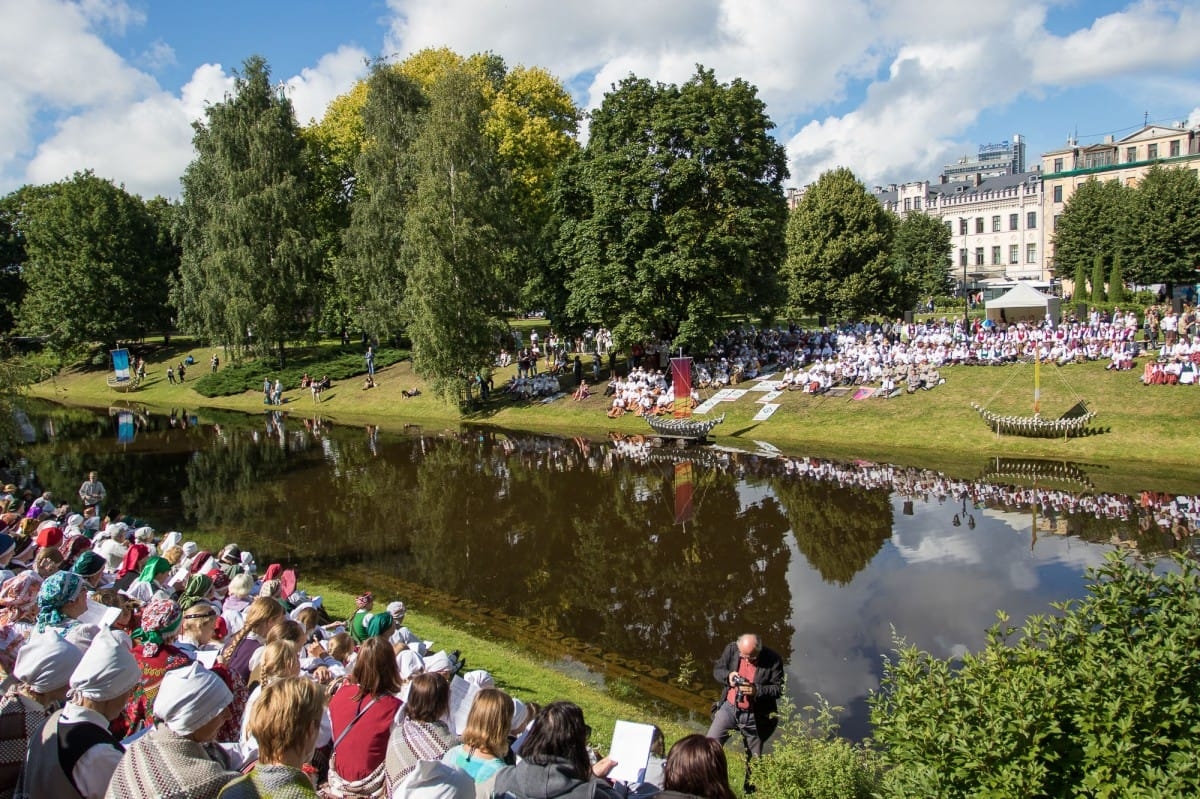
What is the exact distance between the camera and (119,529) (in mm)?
14008

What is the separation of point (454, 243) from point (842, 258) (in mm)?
27179

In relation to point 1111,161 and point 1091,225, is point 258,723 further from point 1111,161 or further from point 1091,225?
point 1111,161

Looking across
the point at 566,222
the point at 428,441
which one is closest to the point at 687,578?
the point at 428,441

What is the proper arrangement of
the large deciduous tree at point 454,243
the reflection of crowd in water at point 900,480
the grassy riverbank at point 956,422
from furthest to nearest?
the large deciduous tree at point 454,243 → the grassy riverbank at point 956,422 → the reflection of crowd in water at point 900,480

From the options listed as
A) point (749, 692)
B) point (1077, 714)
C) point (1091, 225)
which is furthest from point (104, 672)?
point (1091, 225)

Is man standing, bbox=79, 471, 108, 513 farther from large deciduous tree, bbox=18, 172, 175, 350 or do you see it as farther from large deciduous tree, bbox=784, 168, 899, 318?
large deciduous tree, bbox=18, 172, 175, 350

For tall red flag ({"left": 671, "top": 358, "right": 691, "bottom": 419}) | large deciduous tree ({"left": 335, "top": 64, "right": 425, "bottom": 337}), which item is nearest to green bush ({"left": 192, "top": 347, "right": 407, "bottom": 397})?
large deciduous tree ({"left": 335, "top": 64, "right": 425, "bottom": 337})

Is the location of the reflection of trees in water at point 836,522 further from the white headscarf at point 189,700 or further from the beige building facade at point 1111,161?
the beige building facade at point 1111,161

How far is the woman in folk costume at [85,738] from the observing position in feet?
14.1

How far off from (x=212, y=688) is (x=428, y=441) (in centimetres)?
3301

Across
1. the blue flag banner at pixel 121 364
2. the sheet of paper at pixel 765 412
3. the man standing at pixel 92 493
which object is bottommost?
the man standing at pixel 92 493

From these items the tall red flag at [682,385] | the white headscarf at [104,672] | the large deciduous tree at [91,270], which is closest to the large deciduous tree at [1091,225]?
the tall red flag at [682,385]

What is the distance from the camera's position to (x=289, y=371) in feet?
180

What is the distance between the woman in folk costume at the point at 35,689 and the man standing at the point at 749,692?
5.92 meters
